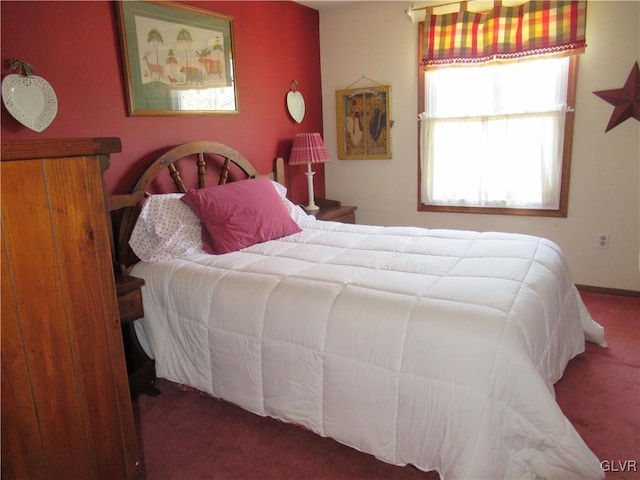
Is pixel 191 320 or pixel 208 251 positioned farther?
pixel 208 251

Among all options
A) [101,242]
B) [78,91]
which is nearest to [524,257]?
[101,242]

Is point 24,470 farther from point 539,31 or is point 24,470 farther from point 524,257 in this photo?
point 539,31

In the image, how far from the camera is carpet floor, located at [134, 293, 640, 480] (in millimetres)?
1708

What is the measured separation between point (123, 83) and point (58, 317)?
1.90m

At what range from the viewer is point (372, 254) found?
2248 mm

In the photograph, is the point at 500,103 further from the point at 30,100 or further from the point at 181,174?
the point at 30,100

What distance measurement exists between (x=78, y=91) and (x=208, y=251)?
3.38 ft

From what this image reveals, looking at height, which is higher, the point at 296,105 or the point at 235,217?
the point at 296,105

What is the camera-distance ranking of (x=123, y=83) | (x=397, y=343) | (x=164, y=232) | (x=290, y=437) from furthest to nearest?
(x=123, y=83) → (x=164, y=232) → (x=290, y=437) → (x=397, y=343)

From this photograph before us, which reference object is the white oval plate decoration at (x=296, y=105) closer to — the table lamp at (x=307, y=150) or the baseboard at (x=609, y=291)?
the table lamp at (x=307, y=150)

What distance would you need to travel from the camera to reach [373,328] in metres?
1.59

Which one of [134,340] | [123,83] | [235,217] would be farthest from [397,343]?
[123,83]

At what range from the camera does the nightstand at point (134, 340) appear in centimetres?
204

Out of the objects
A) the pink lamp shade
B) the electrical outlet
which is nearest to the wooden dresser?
the pink lamp shade
